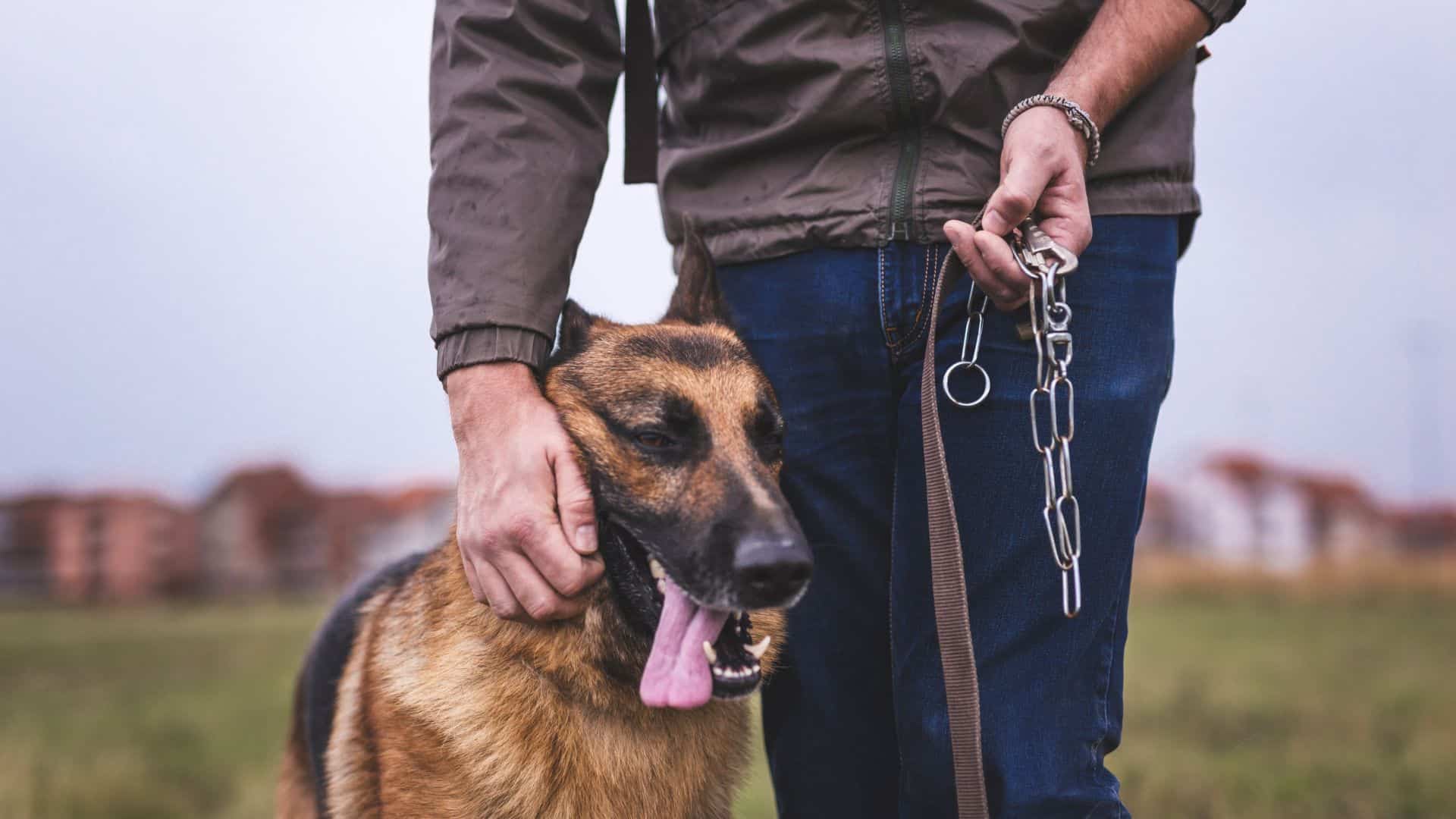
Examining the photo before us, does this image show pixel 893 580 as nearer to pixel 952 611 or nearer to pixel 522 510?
pixel 952 611

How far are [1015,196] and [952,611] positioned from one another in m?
0.77

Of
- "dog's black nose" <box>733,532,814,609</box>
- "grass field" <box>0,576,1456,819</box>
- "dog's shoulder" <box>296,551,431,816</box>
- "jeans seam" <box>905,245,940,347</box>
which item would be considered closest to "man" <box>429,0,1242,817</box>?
"jeans seam" <box>905,245,940,347</box>

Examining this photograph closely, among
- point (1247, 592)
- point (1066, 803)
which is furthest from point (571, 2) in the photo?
point (1247, 592)

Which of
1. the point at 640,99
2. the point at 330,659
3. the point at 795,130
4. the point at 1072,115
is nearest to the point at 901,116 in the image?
the point at 795,130

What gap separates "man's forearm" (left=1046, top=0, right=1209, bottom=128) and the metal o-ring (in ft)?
1.66

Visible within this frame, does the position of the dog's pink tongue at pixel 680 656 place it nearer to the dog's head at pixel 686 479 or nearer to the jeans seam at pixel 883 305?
the dog's head at pixel 686 479

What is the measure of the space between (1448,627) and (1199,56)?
15.2 meters

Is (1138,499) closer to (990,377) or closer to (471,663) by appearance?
(990,377)

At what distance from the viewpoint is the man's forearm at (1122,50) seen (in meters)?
2.07

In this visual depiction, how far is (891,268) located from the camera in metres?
2.25

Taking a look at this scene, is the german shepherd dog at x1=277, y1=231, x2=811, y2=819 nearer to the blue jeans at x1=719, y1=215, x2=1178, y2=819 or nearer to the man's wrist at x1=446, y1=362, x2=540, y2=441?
the blue jeans at x1=719, y1=215, x2=1178, y2=819

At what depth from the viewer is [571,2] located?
7.66 feet

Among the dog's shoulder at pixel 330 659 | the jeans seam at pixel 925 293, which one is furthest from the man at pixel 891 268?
the dog's shoulder at pixel 330 659

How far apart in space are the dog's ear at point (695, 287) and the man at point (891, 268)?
7 centimetres
